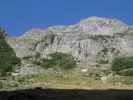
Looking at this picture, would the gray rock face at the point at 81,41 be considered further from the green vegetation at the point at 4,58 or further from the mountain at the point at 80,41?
the green vegetation at the point at 4,58

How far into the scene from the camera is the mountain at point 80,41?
152000 mm

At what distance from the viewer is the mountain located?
152 meters

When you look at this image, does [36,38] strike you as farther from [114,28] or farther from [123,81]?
[123,81]

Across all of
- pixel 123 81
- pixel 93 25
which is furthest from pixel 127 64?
pixel 93 25

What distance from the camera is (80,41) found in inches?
6491

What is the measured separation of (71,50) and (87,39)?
7.13 m

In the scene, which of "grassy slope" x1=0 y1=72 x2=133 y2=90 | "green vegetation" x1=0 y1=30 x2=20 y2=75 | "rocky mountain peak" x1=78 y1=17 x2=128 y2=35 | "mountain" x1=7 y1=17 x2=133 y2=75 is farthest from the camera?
"rocky mountain peak" x1=78 y1=17 x2=128 y2=35

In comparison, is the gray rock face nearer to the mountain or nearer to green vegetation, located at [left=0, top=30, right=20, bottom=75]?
the mountain

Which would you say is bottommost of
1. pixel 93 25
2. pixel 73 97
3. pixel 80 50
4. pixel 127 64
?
pixel 73 97

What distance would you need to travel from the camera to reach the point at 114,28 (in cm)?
18062

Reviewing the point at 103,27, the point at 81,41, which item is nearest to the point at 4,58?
the point at 81,41

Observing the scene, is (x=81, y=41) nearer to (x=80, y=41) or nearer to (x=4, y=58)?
(x=80, y=41)

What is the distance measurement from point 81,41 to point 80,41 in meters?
0.37

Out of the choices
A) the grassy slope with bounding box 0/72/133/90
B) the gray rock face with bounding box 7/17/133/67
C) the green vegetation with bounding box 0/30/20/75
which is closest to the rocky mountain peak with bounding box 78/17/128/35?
the gray rock face with bounding box 7/17/133/67
